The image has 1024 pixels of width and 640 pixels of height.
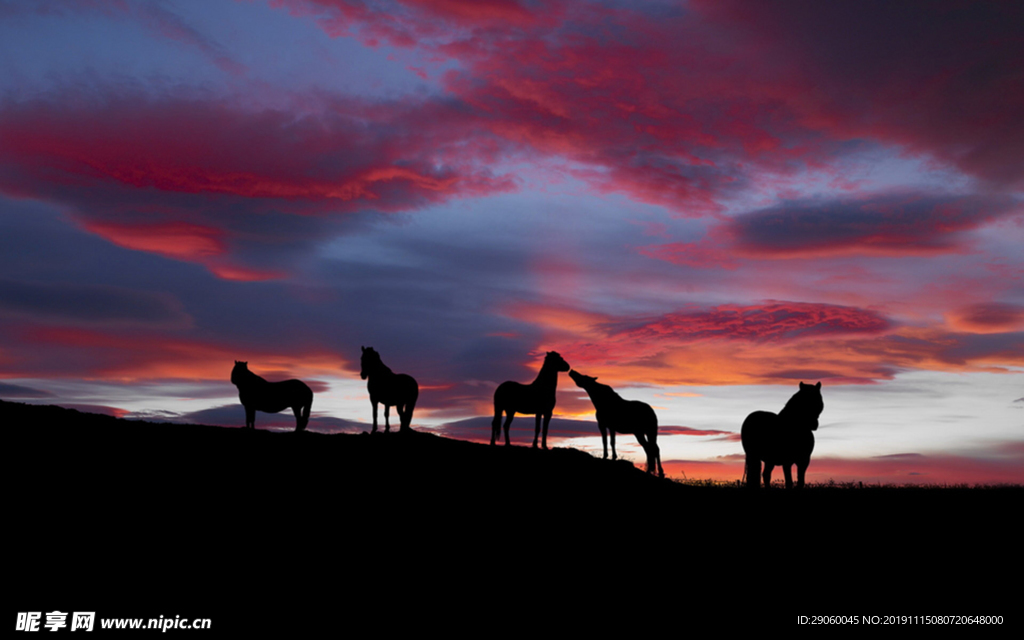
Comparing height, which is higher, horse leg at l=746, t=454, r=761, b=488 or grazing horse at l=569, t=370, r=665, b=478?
grazing horse at l=569, t=370, r=665, b=478

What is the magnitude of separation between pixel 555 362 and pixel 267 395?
9.94 meters

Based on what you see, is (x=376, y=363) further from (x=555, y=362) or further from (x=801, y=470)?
(x=801, y=470)

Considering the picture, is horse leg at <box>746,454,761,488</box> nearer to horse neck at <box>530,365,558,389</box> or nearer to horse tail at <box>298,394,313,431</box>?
horse neck at <box>530,365,558,389</box>

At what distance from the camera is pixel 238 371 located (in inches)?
979

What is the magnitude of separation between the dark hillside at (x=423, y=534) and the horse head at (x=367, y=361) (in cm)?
432

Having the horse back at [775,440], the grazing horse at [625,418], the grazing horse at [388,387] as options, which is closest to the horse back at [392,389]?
the grazing horse at [388,387]

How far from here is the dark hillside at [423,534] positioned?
1203cm

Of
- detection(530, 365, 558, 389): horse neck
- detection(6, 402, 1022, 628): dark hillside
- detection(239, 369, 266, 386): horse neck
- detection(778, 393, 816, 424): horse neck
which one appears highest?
detection(530, 365, 558, 389): horse neck

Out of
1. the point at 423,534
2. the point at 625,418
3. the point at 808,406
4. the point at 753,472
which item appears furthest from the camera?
the point at 625,418

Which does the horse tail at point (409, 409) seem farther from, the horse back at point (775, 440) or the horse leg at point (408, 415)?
the horse back at point (775, 440)

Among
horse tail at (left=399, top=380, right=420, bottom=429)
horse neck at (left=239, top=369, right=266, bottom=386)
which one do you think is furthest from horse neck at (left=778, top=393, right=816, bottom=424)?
horse neck at (left=239, top=369, right=266, bottom=386)

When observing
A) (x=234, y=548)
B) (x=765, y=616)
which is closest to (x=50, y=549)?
(x=234, y=548)

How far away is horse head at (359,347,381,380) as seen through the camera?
24.9m

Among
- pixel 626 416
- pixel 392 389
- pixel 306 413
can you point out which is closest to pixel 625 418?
pixel 626 416
